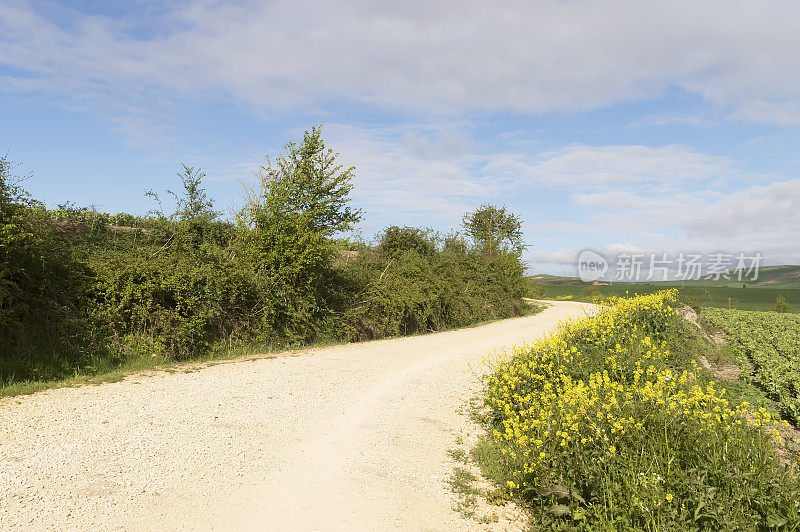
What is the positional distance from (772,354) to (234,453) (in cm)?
1219

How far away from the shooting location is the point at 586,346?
26.3 feet

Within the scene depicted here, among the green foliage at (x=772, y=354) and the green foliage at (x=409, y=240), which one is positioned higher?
the green foliage at (x=409, y=240)

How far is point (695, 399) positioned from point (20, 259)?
11.4 m

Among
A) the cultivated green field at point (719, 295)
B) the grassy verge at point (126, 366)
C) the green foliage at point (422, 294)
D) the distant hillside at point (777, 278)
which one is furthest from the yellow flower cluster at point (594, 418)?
the distant hillside at point (777, 278)

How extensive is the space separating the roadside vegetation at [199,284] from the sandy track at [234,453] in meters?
1.79

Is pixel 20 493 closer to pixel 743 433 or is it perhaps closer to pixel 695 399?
pixel 695 399

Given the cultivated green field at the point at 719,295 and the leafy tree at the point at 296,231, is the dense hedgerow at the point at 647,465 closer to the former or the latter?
the leafy tree at the point at 296,231

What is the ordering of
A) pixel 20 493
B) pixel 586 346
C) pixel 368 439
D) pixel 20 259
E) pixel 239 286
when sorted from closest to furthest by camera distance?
pixel 20 493 → pixel 368 439 → pixel 586 346 → pixel 20 259 → pixel 239 286

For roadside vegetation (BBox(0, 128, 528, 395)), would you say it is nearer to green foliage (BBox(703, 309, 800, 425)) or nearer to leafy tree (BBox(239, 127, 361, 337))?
leafy tree (BBox(239, 127, 361, 337))

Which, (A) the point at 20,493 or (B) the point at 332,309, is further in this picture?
(B) the point at 332,309

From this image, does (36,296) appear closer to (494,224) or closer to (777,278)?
(494,224)

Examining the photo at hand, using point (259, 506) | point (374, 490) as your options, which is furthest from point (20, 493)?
point (374, 490)

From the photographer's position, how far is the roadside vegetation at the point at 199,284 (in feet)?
28.5

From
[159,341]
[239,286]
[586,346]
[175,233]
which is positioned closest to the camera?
[586,346]
